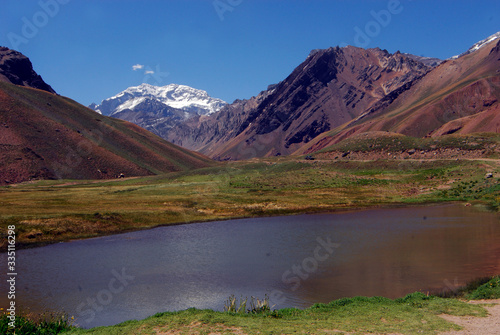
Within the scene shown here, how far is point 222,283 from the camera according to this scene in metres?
29.5

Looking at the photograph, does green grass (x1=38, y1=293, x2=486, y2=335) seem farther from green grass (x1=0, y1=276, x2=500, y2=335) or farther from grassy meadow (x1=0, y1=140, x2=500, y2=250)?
grassy meadow (x1=0, y1=140, x2=500, y2=250)

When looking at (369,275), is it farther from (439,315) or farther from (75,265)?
(75,265)

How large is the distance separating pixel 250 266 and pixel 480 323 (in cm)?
1897

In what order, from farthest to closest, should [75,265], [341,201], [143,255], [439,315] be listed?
[341,201], [143,255], [75,265], [439,315]

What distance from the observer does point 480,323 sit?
61.2ft

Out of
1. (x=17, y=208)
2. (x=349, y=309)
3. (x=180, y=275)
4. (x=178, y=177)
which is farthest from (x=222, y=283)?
(x=178, y=177)

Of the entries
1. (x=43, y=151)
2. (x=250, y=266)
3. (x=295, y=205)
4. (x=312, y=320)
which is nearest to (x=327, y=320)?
(x=312, y=320)

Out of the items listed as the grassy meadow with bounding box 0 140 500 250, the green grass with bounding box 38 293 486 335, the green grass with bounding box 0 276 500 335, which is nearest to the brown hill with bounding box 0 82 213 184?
the grassy meadow with bounding box 0 140 500 250

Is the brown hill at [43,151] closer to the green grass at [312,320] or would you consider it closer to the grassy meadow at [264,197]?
the grassy meadow at [264,197]

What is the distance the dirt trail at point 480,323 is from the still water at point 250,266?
631cm

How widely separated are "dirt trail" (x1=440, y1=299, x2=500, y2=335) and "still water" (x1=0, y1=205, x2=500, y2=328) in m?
6.31

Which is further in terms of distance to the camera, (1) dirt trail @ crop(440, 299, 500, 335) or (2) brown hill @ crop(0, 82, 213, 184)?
(2) brown hill @ crop(0, 82, 213, 184)

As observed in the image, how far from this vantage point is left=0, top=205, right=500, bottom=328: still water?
2666 cm

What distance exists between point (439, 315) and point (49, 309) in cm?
2311
